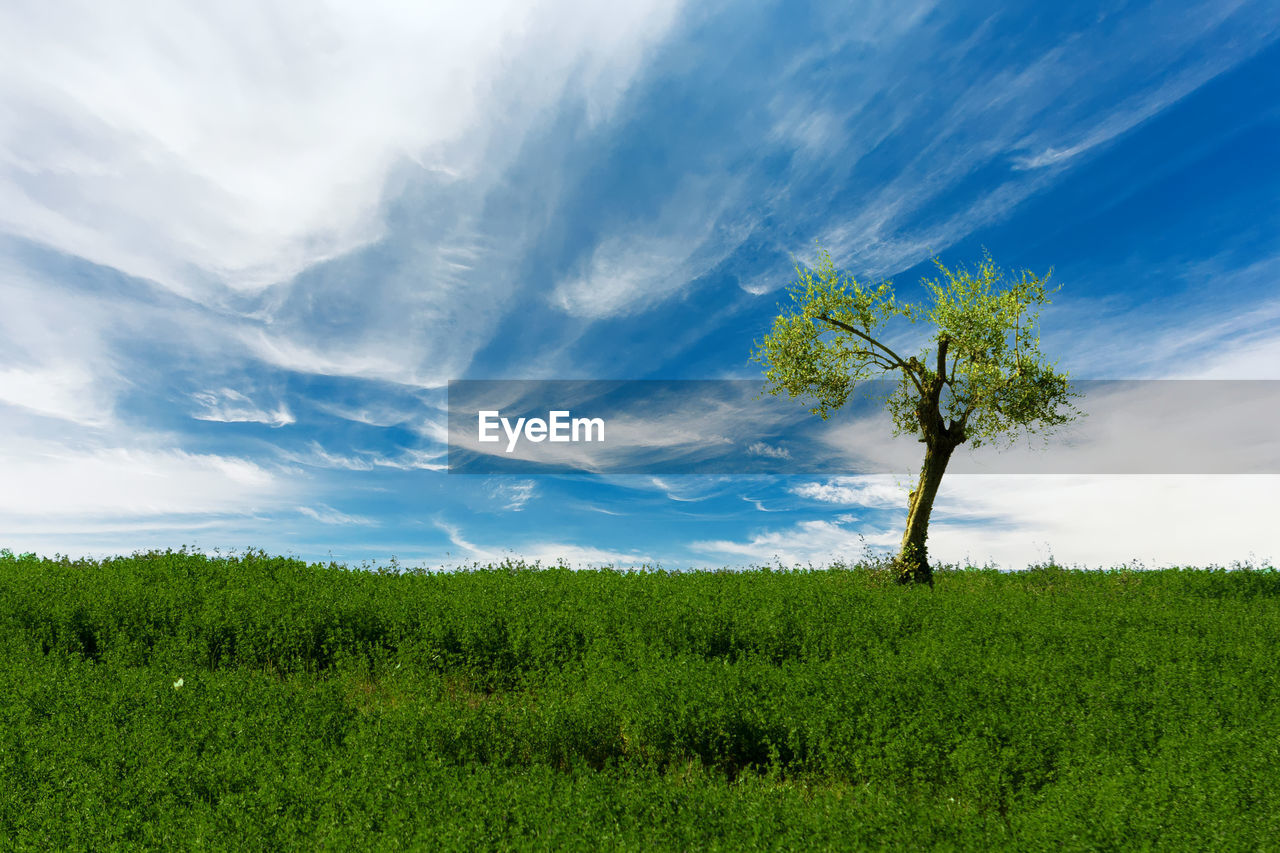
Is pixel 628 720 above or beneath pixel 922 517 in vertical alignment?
beneath

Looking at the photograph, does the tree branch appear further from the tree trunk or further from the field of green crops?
the field of green crops

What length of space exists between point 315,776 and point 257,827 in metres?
0.84

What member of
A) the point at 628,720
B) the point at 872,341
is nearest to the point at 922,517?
the point at 872,341

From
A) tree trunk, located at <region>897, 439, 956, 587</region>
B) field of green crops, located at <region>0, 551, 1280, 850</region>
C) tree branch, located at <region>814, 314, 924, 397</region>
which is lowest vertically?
field of green crops, located at <region>0, 551, 1280, 850</region>

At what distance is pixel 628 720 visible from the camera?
6.99m

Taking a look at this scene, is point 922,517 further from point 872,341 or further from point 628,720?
point 628,720

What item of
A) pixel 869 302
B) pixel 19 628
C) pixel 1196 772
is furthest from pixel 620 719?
pixel 869 302

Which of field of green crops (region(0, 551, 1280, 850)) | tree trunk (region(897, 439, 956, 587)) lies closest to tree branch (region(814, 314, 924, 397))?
tree trunk (region(897, 439, 956, 587))

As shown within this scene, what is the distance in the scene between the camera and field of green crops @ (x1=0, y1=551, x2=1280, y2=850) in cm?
489

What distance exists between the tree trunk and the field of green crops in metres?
4.12

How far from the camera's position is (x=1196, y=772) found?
17.6 ft

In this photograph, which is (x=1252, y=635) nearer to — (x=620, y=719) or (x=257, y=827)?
(x=620, y=719)

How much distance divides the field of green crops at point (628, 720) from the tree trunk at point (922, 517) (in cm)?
412

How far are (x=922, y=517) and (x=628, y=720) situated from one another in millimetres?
11520
